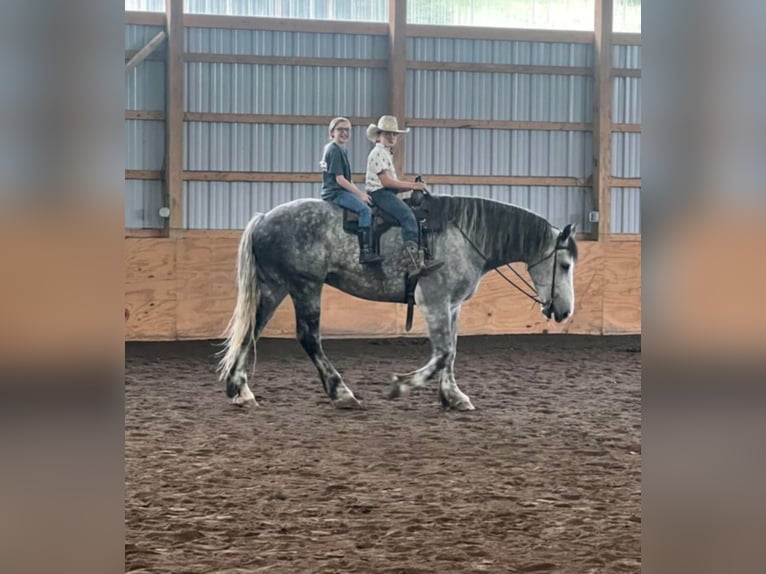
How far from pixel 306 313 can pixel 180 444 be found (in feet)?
5.12

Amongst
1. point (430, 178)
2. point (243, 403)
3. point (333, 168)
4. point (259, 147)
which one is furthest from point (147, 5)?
point (243, 403)

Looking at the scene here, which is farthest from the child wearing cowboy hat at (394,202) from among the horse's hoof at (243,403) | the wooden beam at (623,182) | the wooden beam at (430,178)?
the wooden beam at (623,182)

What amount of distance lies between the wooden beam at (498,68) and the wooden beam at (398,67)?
→ 0.51 ft

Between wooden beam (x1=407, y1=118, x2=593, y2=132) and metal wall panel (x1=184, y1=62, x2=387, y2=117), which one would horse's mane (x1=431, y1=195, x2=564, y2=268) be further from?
metal wall panel (x1=184, y1=62, x2=387, y2=117)

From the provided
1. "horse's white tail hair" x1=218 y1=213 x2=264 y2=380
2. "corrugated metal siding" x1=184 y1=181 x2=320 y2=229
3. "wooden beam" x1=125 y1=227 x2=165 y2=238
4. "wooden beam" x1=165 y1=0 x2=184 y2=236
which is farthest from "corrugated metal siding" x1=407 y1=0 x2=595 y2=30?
"horse's white tail hair" x1=218 y1=213 x2=264 y2=380

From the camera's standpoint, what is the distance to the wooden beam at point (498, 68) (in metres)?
10.3

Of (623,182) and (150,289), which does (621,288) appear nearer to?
(623,182)

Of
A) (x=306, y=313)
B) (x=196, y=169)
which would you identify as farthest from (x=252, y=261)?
(x=196, y=169)

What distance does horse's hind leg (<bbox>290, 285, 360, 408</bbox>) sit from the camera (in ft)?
20.3

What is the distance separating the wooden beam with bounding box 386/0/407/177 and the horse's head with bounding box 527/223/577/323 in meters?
3.85

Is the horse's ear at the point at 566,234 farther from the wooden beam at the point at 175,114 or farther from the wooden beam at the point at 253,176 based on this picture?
the wooden beam at the point at 175,114

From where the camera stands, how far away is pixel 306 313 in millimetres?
6258

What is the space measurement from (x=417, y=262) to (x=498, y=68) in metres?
4.85
